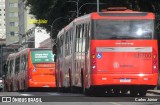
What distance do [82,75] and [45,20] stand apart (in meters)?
30.7

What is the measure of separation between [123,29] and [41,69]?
55.4ft

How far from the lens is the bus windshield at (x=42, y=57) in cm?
4147

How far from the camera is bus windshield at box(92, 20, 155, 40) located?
24938mm

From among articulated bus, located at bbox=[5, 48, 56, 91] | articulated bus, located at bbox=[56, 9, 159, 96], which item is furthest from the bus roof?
articulated bus, located at bbox=[5, 48, 56, 91]

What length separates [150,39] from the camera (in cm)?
2505

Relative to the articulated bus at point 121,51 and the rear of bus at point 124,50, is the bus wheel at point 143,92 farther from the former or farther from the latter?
the rear of bus at point 124,50

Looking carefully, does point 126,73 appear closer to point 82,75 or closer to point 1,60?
point 82,75

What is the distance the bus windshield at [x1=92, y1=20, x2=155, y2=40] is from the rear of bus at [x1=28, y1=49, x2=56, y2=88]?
647 inches

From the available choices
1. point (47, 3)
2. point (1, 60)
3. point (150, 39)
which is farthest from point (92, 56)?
point (1, 60)

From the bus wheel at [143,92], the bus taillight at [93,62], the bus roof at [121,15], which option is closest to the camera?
the bus taillight at [93,62]

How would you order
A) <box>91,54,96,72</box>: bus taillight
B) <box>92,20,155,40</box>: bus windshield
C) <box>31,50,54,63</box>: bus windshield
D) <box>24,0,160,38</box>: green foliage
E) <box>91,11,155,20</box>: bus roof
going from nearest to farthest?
1. <box>91,54,96,72</box>: bus taillight
2. <box>92,20,155,40</box>: bus windshield
3. <box>91,11,155,20</box>: bus roof
4. <box>31,50,54,63</box>: bus windshield
5. <box>24,0,160,38</box>: green foliage

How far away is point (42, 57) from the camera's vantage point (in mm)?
41500

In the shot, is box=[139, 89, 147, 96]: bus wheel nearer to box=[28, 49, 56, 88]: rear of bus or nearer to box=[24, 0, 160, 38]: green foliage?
box=[28, 49, 56, 88]: rear of bus

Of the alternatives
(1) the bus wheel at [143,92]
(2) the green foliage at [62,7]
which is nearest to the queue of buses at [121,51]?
(1) the bus wheel at [143,92]
